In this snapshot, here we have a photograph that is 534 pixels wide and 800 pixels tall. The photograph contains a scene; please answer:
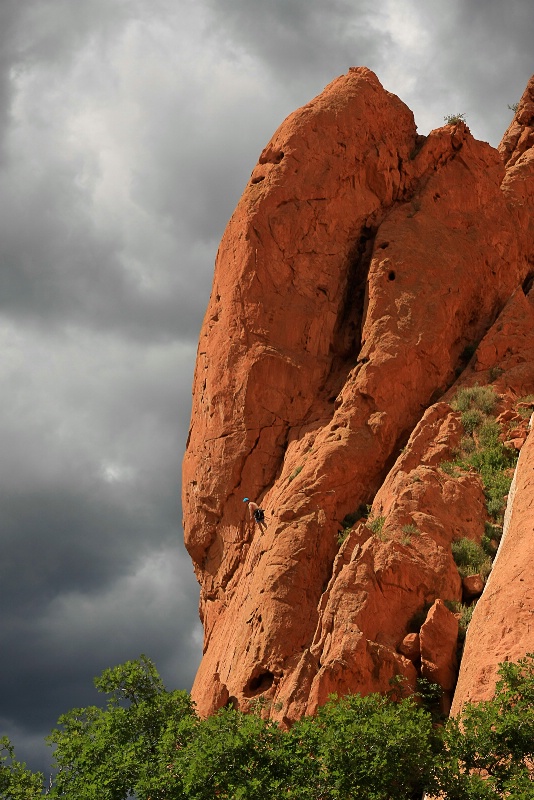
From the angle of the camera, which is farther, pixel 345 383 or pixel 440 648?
pixel 345 383

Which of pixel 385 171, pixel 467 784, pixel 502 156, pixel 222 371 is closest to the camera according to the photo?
pixel 467 784

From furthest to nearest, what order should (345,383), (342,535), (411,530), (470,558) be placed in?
(345,383) < (342,535) < (411,530) < (470,558)

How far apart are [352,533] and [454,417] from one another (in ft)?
16.8

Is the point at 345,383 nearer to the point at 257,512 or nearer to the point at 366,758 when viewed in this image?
the point at 257,512

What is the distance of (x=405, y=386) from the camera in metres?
32.0

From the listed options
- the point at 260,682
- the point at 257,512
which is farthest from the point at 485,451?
the point at 260,682

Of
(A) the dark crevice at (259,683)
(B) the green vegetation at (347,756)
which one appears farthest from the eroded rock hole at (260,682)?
(B) the green vegetation at (347,756)

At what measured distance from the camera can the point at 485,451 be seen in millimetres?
29203

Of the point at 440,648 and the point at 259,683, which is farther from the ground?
the point at 259,683

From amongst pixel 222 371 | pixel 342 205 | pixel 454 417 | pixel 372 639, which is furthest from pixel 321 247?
pixel 372 639

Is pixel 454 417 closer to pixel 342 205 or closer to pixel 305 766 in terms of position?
pixel 342 205

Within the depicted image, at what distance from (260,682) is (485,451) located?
27.8 feet

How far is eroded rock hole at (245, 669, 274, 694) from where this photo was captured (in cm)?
2698

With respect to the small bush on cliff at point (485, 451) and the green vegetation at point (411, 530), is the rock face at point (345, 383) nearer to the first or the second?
the green vegetation at point (411, 530)
